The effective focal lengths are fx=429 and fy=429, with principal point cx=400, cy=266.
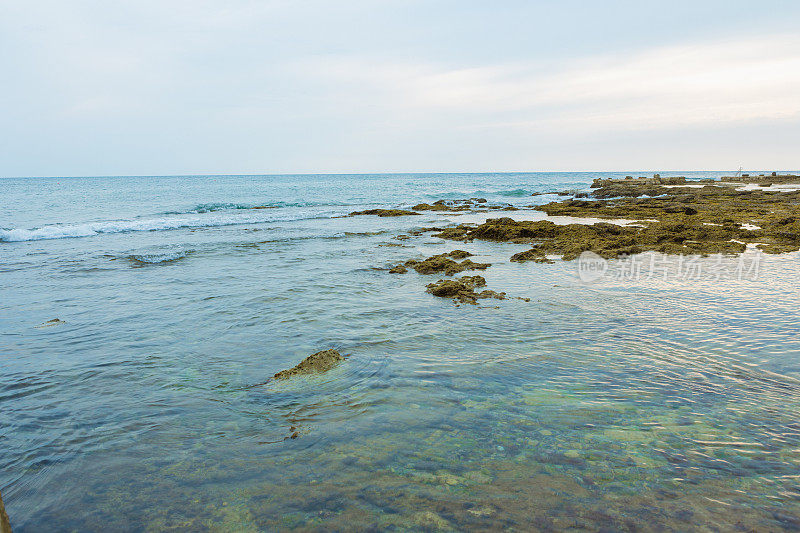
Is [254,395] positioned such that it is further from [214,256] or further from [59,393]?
[214,256]

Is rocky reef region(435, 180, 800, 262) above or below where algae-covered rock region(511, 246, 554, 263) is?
above

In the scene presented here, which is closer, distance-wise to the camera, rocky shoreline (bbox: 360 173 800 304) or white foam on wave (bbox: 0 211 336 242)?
rocky shoreline (bbox: 360 173 800 304)

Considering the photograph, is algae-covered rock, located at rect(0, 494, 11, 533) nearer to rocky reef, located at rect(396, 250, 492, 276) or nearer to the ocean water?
the ocean water

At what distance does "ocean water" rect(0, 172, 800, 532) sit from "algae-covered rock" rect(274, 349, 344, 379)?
165 mm

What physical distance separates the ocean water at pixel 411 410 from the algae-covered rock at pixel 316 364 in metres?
0.17

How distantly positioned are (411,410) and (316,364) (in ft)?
5.08

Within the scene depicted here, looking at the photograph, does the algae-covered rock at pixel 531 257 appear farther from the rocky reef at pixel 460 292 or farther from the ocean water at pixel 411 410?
the rocky reef at pixel 460 292

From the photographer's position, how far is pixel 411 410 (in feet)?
14.0

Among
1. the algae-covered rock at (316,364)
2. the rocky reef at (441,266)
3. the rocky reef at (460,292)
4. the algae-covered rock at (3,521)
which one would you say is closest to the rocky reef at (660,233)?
the rocky reef at (441,266)

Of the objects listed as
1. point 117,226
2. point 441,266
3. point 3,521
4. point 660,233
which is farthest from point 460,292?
point 117,226

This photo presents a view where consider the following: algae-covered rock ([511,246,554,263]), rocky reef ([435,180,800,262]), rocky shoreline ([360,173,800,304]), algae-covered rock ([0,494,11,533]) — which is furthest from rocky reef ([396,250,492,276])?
algae-covered rock ([0,494,11,533])

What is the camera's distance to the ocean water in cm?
297

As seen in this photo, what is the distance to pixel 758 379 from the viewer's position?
4656 millimetres

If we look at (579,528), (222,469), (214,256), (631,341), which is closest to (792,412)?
(631,341)
